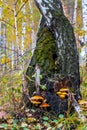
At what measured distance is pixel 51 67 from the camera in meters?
3.96

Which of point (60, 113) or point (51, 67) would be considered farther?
point (51, 67)

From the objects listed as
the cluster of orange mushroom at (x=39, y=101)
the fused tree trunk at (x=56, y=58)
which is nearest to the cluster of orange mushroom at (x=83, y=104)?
the fused tree trunk at (x=56, y=58)

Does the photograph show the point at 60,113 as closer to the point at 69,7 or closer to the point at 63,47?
the point at 63,47

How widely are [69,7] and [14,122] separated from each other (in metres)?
22.0

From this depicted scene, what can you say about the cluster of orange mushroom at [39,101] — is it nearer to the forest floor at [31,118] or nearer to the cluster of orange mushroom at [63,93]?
the forest floor at [31,118]

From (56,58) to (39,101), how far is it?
2.22 feet

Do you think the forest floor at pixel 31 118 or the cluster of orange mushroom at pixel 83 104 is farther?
the cluster of orange mushroom at pixel 83 104

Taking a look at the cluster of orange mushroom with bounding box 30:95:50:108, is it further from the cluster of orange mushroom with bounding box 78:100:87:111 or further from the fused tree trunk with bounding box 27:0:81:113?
the cluster of orange mushroom with bounding box 78:100:87:111

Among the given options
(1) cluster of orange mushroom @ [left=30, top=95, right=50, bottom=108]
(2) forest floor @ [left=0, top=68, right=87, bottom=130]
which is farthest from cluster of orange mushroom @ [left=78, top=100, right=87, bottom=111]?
(1) cluster of orange mushroom @ [left=30, top=95, right=50, bottom=108]

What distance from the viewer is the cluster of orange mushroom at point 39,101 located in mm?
3633

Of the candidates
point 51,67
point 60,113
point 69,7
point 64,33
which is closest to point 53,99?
point 60,113

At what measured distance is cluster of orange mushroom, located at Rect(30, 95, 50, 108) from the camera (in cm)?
363

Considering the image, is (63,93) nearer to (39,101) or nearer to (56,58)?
(39,101)

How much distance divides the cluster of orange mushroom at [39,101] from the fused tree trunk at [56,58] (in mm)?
70
